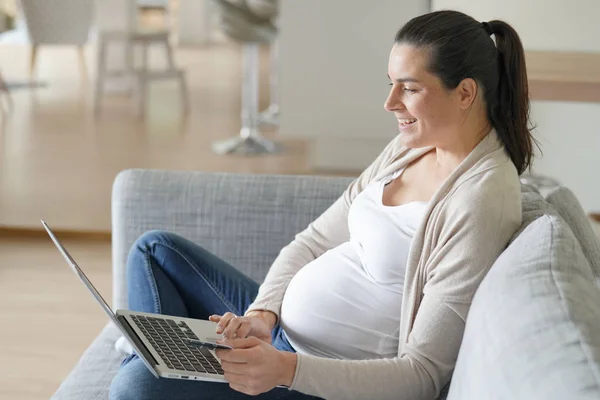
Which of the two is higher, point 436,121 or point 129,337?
point 436,121

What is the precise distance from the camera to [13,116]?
12.1 feet

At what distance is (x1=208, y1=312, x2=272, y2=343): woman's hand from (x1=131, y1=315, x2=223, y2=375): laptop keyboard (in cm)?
5

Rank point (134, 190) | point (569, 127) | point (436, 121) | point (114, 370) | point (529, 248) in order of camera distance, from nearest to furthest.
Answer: point (529, 248), point (436, 121), point (114, 370), point (134, 190), point (569, 127)

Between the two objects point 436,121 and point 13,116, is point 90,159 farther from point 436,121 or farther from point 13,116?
point 436,121

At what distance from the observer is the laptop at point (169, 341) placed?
1.36m

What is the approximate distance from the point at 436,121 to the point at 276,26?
106 inches

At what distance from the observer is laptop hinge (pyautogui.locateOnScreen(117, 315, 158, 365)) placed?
1372 millimetres

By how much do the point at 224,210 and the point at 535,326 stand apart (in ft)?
3.61

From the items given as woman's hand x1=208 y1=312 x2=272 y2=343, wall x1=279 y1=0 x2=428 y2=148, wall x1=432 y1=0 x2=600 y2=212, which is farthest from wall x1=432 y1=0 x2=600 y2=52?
woman's hand x1=208 y1=312 x2=272 y2=343

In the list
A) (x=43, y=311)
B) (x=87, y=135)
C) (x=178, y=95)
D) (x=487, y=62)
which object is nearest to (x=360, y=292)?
(x=487, y=62)

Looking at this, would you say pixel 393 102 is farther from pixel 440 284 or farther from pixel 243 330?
pixel 243 330

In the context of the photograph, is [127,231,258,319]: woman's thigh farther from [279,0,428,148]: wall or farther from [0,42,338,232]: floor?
[279,0,428,148]: wall

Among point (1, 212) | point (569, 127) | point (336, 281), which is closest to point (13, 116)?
point (1, 212)

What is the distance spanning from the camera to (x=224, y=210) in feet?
6.71
